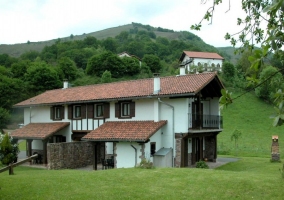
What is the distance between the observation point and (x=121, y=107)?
22.4 m

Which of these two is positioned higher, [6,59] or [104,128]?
[6,59]

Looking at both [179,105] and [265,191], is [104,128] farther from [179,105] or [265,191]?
[265,191]

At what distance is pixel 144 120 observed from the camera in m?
21.1

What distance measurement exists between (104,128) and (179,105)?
5.20 metres

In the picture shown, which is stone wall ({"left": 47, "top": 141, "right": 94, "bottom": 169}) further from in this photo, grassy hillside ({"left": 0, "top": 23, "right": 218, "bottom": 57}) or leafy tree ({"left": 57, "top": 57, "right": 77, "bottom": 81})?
grassy hillside ({"left": 0, "top": 23, "right": 218, "bottom": 57})

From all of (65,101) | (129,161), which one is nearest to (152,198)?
(129,161)

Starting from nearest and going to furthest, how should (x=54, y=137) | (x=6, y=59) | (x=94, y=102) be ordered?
1. (x=94, y=102)
2. (x=54, y=137)
3. (x=6, y=59)

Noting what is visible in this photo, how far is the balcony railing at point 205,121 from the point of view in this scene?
787 inches

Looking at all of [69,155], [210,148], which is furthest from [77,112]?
[210,148]

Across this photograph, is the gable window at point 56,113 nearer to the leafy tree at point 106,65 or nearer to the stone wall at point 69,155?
the stone wall at point 69,155

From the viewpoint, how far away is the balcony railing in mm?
19984

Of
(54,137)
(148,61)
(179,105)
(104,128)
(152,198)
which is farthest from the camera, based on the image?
(148,61)

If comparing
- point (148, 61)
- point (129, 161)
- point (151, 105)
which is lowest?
point (129, 161)

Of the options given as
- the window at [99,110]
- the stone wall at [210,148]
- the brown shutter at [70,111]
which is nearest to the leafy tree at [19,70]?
the brown shutter at [70,111]
